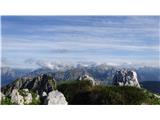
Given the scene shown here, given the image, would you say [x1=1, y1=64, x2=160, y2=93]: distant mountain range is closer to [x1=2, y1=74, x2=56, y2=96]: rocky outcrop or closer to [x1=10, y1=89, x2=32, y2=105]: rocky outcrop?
[x1=2, y1=74, x2=56, y2=96]: rocky outcrop

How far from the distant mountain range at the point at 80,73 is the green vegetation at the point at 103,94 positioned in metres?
0.10

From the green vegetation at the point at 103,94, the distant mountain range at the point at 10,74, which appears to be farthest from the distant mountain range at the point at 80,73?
the green vegetation at the point at 103,94

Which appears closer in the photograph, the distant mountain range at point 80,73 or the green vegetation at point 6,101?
the distant mountain range at point 80,73

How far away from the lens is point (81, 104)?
10.1 metres

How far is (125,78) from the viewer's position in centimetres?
1013

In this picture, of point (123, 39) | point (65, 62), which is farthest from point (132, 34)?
point (65, 62)

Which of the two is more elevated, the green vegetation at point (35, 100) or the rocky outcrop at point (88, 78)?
the rocky outcrop at point (88, 78)

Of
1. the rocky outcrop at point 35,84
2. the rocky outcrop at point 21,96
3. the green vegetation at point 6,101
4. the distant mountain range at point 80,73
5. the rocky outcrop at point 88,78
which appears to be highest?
the distant mountain range at point 80,73

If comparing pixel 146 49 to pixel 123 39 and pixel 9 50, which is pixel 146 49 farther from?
pixel 9 50

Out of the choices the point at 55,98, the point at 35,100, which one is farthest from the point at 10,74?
the point at 55,98

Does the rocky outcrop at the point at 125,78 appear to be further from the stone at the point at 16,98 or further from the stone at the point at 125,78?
the stone at the point at 16,98

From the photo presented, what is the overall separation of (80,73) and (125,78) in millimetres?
549

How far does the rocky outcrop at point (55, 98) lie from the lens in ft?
33.1
